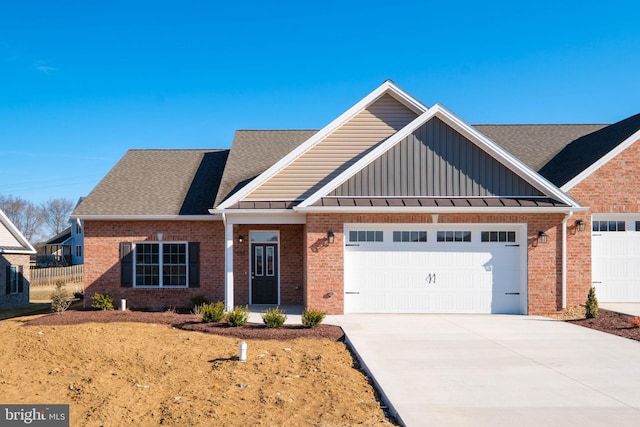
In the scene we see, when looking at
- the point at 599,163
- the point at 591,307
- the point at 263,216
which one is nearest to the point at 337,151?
the point at 263,216

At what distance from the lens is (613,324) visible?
38.8 feet

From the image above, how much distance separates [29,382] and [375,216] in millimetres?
8849

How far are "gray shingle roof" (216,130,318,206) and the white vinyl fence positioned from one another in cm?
1891

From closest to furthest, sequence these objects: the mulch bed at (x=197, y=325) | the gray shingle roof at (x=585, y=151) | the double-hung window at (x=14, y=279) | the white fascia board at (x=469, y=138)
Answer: the mulch bed at (x=197, y=325), the white fascia board at (x=469, y=138), the gray shingle roof at (x=585, y=151), the double-hung window at (x=14, y=279)

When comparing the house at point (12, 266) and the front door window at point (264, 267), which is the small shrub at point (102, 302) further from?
the house at point (12, 266)

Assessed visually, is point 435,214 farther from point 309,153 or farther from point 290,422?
point 290,422

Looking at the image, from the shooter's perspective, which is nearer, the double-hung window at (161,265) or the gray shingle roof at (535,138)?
the double-hung window at (161,265)

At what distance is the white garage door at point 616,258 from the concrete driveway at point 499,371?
3.86 meters

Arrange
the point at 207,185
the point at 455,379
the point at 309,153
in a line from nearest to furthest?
the point at 455,379
the point at 309,153
the point at 207,185

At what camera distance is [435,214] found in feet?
43.2

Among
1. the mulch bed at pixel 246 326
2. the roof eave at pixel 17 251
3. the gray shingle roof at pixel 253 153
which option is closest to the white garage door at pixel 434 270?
the mulch bed at pixel 246 326

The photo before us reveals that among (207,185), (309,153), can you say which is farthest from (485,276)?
(207,185)

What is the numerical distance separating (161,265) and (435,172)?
30.7 ft

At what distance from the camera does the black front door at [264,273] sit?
15.5 metres
